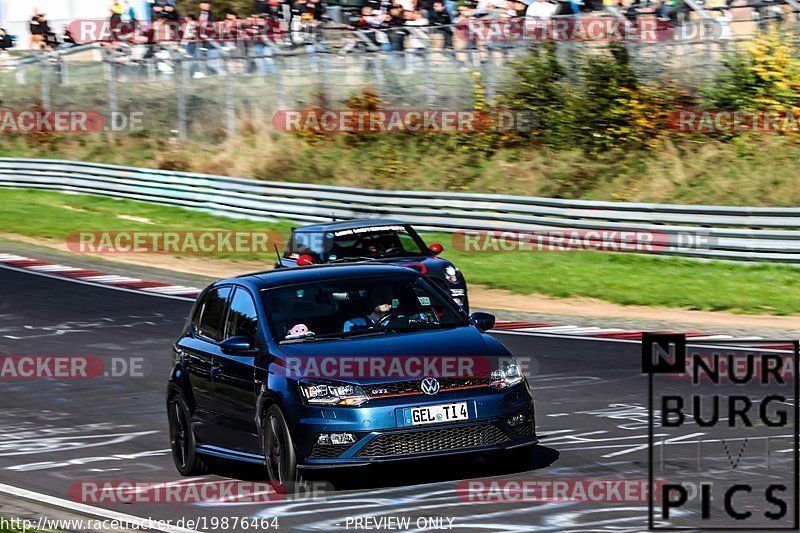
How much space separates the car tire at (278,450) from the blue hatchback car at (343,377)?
10 mm

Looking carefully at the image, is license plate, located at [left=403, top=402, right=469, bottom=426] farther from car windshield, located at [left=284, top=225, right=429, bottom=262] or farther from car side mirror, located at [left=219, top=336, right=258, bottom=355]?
car windshield, located at [left=284, top=225, right=429, bottom=262]

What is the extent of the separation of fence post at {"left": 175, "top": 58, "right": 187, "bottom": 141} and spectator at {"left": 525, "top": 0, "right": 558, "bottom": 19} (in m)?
10.4

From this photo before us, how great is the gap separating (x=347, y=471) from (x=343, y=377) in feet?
2.08

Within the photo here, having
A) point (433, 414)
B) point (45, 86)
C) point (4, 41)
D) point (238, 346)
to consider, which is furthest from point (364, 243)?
point (4, 41)

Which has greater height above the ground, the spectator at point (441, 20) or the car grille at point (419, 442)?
the spectator at point (441, 20)

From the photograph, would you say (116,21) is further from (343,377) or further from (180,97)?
(343,377)

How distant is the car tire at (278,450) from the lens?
8312mm

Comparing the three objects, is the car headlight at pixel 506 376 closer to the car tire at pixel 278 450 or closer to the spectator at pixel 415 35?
the car tire at pixel 278 450

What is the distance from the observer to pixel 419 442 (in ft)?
26.8

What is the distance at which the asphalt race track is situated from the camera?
7883mm

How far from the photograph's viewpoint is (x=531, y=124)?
31031 millimetres

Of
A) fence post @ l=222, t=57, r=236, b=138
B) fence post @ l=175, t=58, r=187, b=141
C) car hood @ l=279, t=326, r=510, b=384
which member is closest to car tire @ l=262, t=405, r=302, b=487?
car hood @ l=279, t=326, r=510, b=384

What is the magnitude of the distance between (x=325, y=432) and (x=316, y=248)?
9.71 meters

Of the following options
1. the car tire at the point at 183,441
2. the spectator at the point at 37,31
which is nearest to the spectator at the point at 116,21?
the spectator at the point at 37,31
